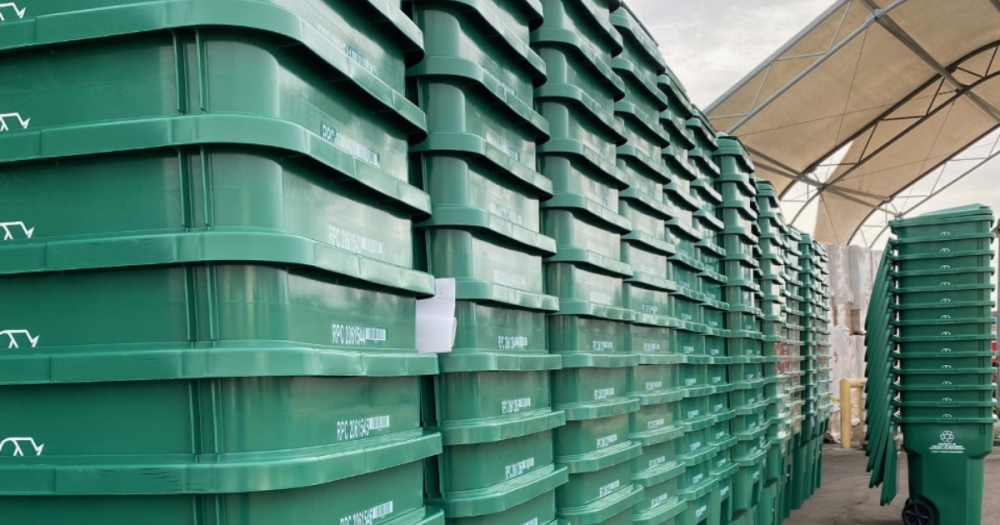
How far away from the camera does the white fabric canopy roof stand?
67.7ft

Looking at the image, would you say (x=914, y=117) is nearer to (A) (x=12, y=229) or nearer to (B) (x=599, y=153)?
(B) (x=599, y=153)

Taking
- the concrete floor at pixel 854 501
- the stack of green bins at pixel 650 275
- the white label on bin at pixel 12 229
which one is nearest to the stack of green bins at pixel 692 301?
the stack of green bins at pixel 650 275

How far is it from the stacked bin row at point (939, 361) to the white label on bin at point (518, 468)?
6803mm

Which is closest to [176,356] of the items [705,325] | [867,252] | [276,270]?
[276,270]

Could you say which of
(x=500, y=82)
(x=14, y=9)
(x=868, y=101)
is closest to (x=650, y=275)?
(x=500, y=82)

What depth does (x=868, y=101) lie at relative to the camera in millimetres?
25281

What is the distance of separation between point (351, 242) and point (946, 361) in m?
8.30

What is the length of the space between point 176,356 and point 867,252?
21.9 metres

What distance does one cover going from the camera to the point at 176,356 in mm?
2084

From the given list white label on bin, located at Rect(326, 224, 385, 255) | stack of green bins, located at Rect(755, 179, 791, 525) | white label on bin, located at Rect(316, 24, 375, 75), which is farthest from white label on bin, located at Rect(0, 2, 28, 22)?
stack of green bins, located at Rect(755, 179, 791, 525)

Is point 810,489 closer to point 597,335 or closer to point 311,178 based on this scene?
→ point 597,335

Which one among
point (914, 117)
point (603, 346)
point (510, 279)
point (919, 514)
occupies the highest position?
point (914, 117)

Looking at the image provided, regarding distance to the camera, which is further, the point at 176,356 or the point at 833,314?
the point at 833,314

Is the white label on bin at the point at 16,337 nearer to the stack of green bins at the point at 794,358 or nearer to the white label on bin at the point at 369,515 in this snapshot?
the white label on bin at the point at 369,515
